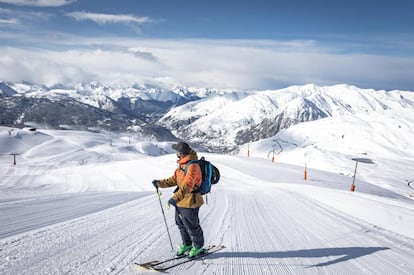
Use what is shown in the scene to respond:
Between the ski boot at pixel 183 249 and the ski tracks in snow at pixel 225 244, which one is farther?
the ski boot at pixel 183 249

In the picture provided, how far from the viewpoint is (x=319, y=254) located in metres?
7.17

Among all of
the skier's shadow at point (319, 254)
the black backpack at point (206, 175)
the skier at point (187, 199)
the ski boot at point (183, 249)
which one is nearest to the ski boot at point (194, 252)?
the skier at point (187, 199)

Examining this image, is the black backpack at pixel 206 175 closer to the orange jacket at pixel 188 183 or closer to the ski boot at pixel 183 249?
the orange jacket at pixel 188 183

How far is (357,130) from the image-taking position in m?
122

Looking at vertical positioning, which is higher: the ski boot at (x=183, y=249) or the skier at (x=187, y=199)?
the skier at (x=187, y=199)

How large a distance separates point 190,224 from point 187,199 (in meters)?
0.57

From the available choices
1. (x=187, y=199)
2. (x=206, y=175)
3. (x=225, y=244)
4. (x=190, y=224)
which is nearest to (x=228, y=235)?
(x=225, y=244)

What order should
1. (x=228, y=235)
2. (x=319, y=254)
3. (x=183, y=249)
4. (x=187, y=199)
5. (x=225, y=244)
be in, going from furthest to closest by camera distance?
(x=228, y=235)
(x=225, y=244)
(x=319, y=254)
(x=183, y=249)
(x=187, y=199)

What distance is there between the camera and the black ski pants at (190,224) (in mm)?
6311

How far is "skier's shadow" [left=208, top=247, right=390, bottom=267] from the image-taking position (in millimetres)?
6789

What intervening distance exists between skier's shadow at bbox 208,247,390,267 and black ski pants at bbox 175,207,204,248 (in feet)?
1.66

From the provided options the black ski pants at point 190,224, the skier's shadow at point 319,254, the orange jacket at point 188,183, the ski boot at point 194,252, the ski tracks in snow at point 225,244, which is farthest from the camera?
the skier's shadow at point 319,254

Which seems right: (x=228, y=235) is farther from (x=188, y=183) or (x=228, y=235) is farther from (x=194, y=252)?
(x=188, y=183)

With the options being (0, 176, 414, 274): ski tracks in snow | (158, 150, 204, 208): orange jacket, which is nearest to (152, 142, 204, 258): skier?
(158, 150, 204, 208): orange jacket
